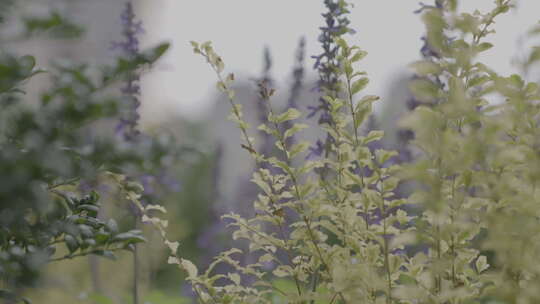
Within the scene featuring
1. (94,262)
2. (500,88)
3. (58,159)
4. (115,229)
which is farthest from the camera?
(94,262)

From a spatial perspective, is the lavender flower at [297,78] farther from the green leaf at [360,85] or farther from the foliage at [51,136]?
the foliage at [51,136]

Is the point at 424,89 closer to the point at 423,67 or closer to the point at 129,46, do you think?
the point at 423,67

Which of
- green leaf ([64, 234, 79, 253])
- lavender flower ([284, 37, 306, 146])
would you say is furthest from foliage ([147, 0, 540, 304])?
lavender flower ([284, 37, 306, 146])

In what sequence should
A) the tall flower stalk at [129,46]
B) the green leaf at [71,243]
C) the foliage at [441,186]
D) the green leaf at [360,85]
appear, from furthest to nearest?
the tall flower stalk at [129,46] < the green leaf at [360,85] < the green leaf at [71,243] < the foliage at [441,186]

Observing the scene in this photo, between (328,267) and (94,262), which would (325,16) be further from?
(94,262)

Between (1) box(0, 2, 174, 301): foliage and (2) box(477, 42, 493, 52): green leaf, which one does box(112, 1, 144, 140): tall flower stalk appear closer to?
(1) box(0, 2, 174, 301): foliage

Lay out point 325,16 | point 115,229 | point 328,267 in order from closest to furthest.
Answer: point 115,229 → point 328,267 → point 325,16

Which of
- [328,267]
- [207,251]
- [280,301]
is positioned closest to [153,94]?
[207,251]

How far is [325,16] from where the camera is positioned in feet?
4.76

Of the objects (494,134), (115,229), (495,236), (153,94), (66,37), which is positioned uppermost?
(153,94)

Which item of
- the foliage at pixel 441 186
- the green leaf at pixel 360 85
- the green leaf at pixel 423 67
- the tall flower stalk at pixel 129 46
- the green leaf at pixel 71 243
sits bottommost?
the foliage at pixel 441 186

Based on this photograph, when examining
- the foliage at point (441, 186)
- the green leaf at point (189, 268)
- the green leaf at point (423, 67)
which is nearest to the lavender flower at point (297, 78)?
the foliage at point (441, 186)

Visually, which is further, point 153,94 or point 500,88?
point 153,94

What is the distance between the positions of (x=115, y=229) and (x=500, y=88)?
70cm
